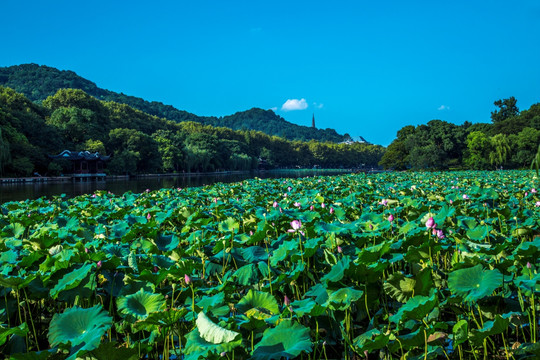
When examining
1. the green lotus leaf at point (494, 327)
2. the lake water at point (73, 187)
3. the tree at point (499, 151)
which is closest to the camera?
the green lotus leaf at point (494, 327)

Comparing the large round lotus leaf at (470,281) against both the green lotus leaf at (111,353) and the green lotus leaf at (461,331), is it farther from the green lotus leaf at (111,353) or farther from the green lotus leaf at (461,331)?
the green lotus leaf at (111,353)

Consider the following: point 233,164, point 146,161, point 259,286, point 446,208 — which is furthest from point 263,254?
point 233,164

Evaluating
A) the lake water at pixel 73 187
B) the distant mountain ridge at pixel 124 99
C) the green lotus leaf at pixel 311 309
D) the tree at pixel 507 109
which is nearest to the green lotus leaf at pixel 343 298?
the green lotus leaf at pixel 311 309

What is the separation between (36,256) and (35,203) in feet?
13.0

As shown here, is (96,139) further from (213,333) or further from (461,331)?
(461,331)

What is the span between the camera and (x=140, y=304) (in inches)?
58.0

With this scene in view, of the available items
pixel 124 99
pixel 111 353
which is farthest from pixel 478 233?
pixel 124 99

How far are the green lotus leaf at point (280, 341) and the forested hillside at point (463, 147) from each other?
32259 mm

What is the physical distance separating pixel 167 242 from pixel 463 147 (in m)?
36.1

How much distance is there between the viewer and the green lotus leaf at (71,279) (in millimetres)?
1521

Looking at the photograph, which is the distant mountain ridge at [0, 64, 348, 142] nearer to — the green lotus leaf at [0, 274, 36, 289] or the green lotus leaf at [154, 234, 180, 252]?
the green lotus leaf at [154, 234, 180, 252]

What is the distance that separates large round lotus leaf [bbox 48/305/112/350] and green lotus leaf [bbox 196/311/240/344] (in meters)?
0.32

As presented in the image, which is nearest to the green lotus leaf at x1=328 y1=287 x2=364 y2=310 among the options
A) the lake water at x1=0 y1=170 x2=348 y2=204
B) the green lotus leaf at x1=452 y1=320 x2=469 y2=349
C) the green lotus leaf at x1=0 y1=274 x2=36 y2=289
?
the green lotus leaf at x1=452 y1=320 x2=469 y2=349

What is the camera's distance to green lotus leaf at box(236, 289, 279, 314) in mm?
1468
